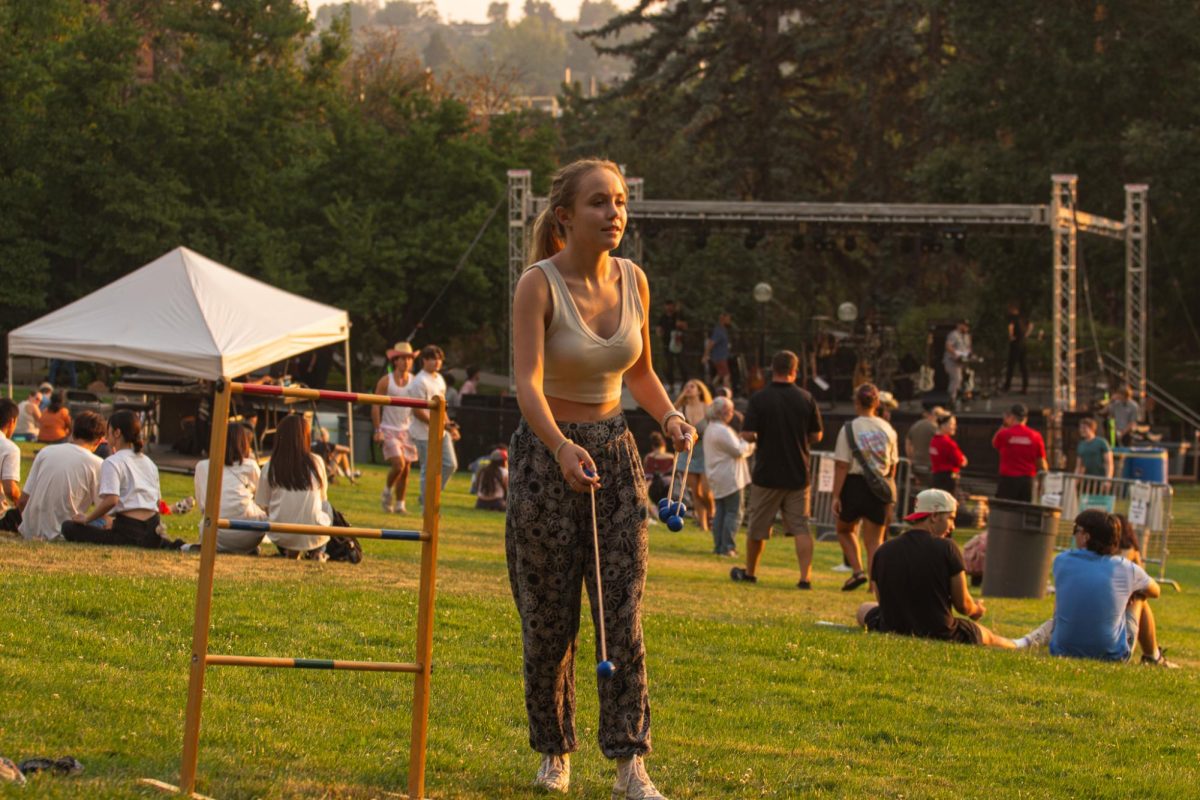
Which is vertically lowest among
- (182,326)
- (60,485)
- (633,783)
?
(633,783)

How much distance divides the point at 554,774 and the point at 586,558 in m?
0.76

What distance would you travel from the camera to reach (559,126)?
6044 centimetres

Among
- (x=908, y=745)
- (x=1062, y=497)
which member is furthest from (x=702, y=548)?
(x=908, y=745)

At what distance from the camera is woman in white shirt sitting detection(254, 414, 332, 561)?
39.0 ft

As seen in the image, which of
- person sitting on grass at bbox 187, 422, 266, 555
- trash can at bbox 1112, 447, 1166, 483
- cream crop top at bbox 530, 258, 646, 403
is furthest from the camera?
trash can at bbox 1112, 447, 1166, 483

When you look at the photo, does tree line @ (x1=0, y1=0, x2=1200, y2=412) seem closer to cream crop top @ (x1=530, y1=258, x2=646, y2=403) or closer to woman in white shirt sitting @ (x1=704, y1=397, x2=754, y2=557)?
woman in white shirt sitting @ (x1=704, y1=397, x2=754, y2=557)

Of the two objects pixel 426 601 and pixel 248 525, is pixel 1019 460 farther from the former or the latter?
pixel 248 525

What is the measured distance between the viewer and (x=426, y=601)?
522cm

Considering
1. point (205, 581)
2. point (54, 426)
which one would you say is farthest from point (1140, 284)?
point (205, 581)

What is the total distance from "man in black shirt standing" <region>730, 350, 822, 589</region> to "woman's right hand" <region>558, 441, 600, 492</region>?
866cm

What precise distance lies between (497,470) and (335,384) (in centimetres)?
3029

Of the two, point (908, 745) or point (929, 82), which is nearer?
point (908, 745)

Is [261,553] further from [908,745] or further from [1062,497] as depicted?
[1062,497]

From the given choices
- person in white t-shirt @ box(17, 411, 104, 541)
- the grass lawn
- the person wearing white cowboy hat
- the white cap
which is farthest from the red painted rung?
the person wearing white cowboy hat
